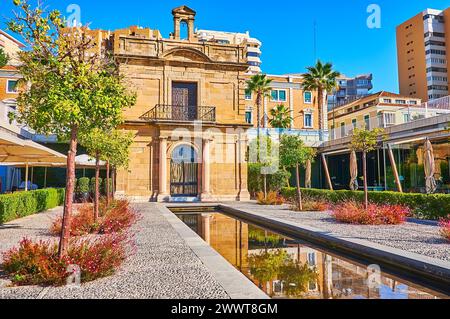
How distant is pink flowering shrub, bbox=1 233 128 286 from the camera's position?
4719 mm

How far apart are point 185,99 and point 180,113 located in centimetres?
114

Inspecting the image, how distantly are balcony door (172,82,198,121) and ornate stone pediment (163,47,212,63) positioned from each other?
161 centimetres

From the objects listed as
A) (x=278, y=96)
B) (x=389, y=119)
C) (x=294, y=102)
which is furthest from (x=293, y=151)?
(x=294, y=102)

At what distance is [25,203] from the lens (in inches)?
514

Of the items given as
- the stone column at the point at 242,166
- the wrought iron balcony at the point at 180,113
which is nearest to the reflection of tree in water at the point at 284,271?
the stone column at the point at 242,166

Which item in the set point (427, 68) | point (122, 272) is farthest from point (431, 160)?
point (427, 68)

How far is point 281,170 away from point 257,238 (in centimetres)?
A: 1459

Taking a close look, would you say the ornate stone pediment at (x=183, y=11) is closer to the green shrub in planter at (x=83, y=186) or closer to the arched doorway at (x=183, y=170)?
the arched doorway at (x=183, y=170)

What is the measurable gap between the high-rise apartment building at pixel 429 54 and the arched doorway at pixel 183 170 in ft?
213

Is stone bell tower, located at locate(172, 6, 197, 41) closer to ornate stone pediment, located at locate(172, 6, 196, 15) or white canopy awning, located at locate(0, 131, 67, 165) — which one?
ornate stone pediment, located at locate(172, 6, 196, 15)

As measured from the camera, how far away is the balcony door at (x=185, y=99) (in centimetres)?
2362

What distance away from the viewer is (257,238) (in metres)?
9.54

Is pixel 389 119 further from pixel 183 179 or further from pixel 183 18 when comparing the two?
pixel 183 18
